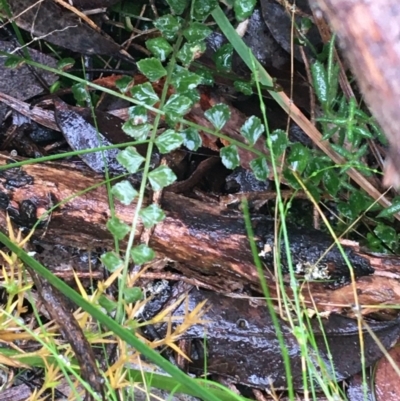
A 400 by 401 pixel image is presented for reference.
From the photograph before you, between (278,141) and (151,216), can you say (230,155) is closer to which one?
(278,141)

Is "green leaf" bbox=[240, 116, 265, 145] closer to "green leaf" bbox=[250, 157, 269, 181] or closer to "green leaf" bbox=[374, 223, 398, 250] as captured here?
"green leaf" bbox=[250, 157, 269, 181]

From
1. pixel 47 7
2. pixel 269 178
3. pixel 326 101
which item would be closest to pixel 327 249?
pixel 269 178

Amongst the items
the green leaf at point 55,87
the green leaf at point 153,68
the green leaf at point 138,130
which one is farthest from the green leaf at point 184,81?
the green leaf at point 55,87

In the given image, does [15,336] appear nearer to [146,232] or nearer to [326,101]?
[146,232]

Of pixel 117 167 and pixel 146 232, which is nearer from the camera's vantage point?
pixel 146 232

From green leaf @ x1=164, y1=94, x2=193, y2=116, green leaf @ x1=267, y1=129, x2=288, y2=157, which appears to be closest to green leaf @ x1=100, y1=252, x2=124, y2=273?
green leaf @ x1=164, y1=94, x2=193, y2=116

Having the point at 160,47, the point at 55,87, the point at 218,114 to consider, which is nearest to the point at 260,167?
the point at 218,114

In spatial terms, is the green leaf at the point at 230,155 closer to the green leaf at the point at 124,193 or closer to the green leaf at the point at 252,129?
the green leaf at the point at 252,129
